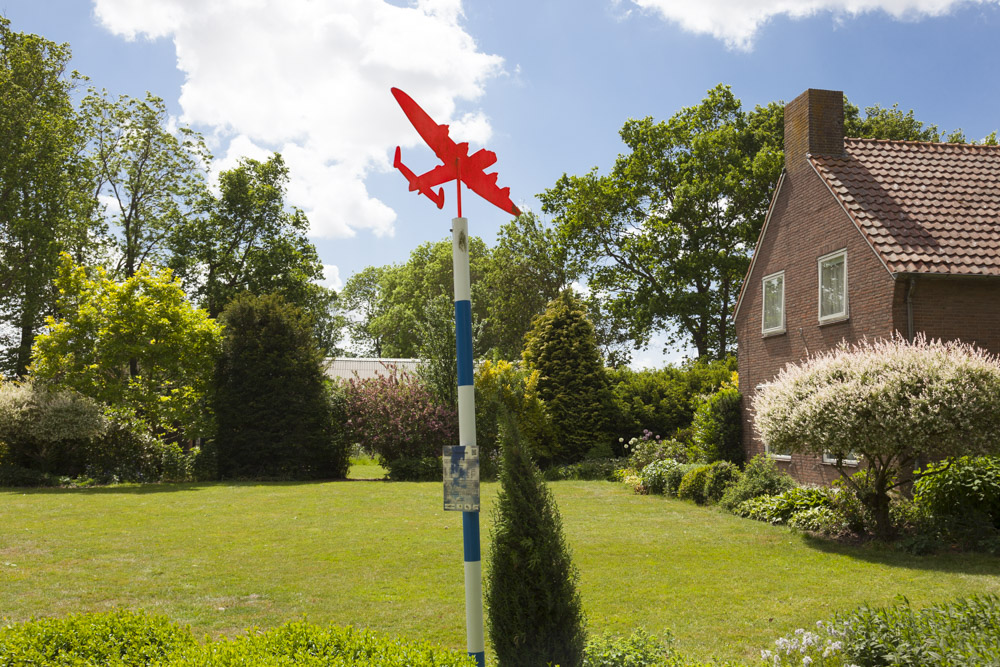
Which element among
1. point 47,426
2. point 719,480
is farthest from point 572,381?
point 47,426

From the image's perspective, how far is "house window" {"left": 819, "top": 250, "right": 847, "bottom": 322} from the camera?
1630 centimetres

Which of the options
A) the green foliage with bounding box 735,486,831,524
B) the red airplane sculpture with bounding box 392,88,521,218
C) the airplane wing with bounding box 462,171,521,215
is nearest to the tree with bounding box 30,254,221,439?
the green foliage with bounding box 735,486,831,524

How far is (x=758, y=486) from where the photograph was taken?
1521cm

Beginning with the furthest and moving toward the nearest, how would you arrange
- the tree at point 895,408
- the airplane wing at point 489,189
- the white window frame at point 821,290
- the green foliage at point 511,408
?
the green foliage at point 511,408
the white window frame at point 821,290
the tree at point 895,408
the airplane wing at point 489,189

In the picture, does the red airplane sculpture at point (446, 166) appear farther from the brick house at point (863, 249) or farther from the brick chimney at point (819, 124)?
the brick chimney at point (819, 124)

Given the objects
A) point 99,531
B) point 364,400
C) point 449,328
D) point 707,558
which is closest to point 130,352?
point 364,400

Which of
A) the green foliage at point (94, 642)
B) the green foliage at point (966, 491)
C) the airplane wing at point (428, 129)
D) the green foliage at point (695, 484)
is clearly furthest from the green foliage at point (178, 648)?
the green foliage at point (695, 484)

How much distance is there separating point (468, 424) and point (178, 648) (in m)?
2.17

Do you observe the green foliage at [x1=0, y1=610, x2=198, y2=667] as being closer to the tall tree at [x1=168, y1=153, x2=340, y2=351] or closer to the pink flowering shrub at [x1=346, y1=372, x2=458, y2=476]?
the pink flowering shrub at [x1=346, y1=372, x2=458, y2=476]

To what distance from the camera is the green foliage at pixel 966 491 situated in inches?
439

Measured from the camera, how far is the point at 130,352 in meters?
23.9

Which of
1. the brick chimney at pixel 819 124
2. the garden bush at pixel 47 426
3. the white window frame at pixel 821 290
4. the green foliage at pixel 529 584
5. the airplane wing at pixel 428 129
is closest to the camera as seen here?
the green foliage at pixel 529 584

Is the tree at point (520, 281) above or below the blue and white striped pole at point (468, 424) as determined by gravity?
above

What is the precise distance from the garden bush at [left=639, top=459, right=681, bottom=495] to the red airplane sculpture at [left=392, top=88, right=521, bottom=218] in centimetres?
1474
